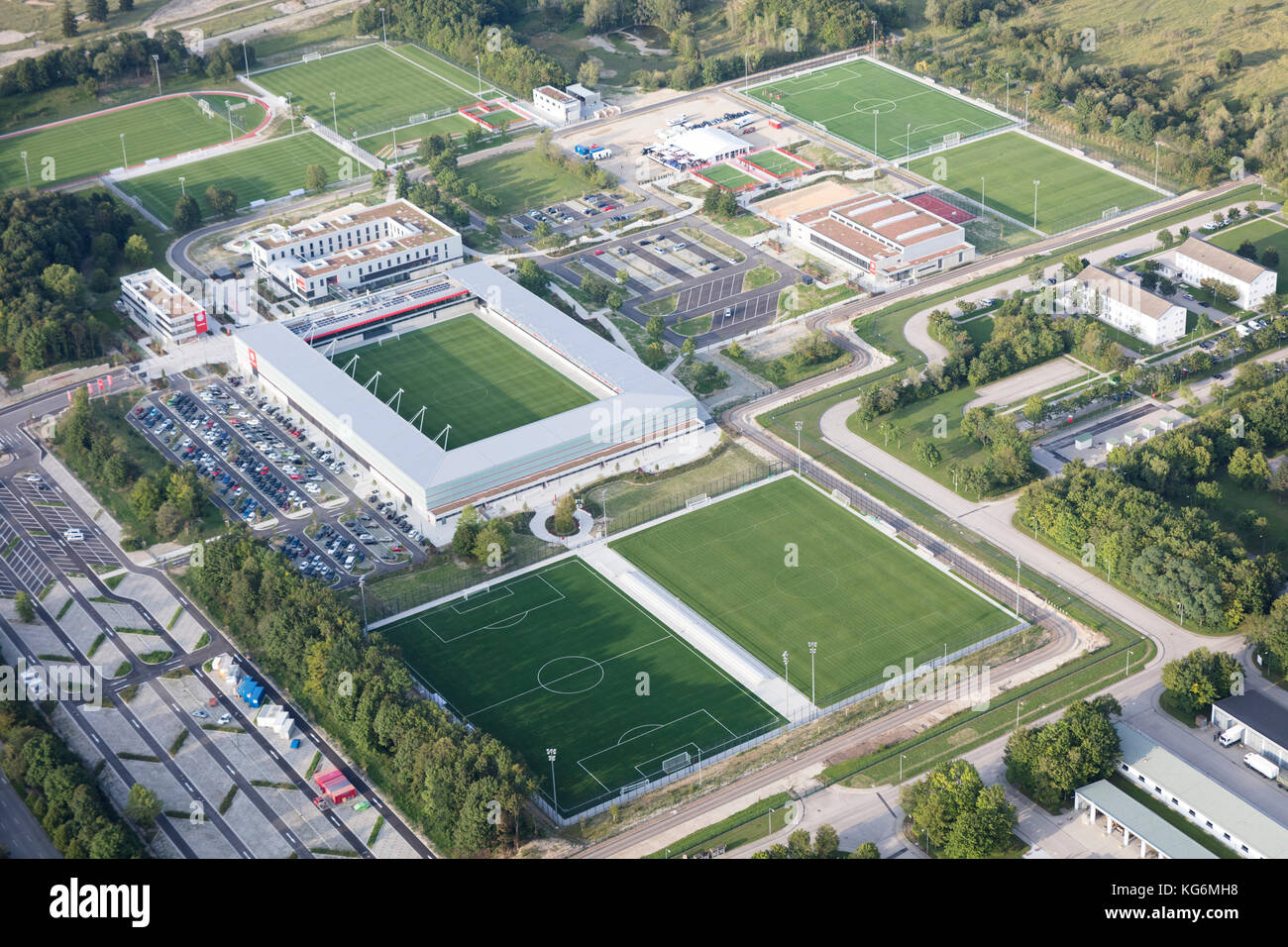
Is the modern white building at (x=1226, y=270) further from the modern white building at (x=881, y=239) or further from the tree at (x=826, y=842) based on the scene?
the tree at (x=826, y=842)

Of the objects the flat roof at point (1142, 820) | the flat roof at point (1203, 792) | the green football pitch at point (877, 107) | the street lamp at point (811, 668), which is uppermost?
the green football pitch at point (877, 107)

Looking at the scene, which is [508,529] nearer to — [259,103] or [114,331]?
[114,331]

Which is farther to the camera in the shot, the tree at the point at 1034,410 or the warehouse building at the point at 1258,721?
the tree at the point at 1034,410

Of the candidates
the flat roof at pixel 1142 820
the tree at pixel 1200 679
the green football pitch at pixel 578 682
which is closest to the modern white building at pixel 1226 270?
the tree at pixel 1200 679

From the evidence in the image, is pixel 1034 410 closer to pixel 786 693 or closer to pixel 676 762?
pixel 786 693

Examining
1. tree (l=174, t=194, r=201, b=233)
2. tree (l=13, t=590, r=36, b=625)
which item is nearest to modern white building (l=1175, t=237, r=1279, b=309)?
tree (l=174, t=194, r=201, b=233)

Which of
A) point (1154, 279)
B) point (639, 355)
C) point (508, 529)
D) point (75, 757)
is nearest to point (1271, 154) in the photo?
point (1154, 279)
